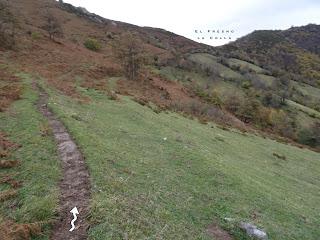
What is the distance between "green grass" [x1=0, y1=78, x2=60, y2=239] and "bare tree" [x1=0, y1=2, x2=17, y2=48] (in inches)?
1267

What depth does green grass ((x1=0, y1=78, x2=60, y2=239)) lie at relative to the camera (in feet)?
46.0

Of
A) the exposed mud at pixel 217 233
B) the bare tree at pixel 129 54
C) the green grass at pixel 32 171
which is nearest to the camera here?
the green grass at pixel 32 171

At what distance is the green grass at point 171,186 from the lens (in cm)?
1433

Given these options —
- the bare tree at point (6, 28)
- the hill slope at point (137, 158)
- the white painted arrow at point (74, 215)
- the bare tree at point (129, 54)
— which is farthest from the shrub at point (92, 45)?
the white painted arrow at point (74, 215)

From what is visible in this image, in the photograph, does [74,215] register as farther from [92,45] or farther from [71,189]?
[92,45]

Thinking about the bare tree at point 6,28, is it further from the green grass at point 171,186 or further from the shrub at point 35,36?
the green grass at point 171,186

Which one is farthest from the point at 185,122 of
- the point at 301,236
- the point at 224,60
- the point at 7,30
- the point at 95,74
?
the point at 224,60

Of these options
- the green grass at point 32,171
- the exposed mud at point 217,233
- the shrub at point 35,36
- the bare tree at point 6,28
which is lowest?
the shrub at point 35,36

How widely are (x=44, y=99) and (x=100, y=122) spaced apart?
732cm

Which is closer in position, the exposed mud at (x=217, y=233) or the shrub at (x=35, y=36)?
the exposed mud at (x=217, y=233)

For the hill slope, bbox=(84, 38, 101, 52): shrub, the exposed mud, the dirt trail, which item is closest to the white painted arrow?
the dirt trail

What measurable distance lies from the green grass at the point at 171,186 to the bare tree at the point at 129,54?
25.4 metres

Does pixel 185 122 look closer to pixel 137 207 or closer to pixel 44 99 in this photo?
pixel 44 99

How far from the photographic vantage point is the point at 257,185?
22922 millimetres
